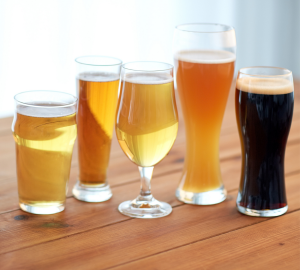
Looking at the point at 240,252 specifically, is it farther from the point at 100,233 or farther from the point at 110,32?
the point at 110,32

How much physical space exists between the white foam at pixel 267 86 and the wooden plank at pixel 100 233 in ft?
0.75

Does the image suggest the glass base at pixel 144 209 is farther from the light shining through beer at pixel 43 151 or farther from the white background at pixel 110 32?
the white background at pixel 110 32

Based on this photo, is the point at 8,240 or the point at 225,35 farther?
the point at 225,35

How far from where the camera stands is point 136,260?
2.37 ft

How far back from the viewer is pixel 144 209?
912 mm

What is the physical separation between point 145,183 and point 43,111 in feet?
0.76

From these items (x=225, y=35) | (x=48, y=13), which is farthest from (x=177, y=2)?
(x=225, y=35)

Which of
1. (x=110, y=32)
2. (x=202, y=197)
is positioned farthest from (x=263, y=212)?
(x=110, y=32)

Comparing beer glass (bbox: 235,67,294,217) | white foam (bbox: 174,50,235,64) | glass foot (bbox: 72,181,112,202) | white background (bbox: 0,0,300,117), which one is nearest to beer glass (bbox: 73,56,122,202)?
glass foot (bbox: 72,181,112,202)

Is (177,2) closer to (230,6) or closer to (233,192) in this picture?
(230,6)

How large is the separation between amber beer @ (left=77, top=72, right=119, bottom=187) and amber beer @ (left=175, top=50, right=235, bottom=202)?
0.14m

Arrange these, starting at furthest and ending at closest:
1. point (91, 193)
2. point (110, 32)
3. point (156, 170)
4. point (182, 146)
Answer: point (110, 32) < point (182, 146) < point (156, 170) < point (91, 193)

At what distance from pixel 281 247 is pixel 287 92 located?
0.89ft

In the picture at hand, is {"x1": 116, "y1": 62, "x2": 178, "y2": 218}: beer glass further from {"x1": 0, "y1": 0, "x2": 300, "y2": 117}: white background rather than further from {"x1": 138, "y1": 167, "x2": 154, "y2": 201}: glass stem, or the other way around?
{"x1": 0, "y1": 0, "x2": 300, "y2": 117}: white background
